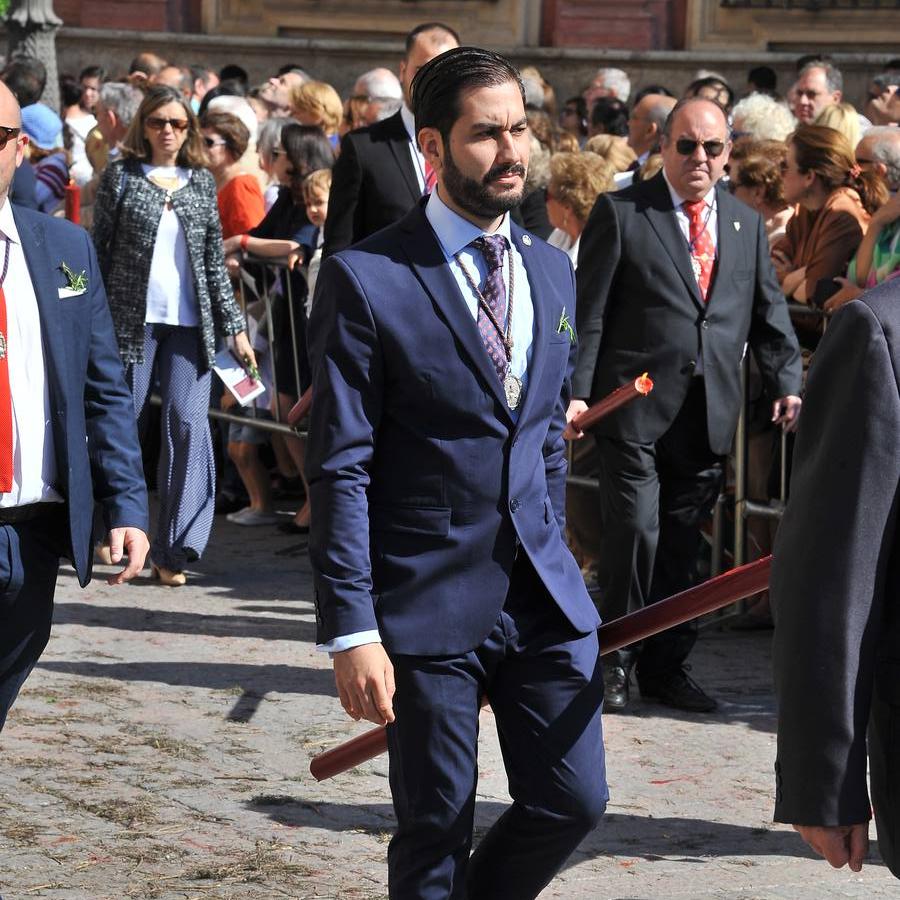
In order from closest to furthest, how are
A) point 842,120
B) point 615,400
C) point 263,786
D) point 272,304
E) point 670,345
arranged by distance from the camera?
point 615,400, point 263,786, point 670,345, point 272,304, point 842,120

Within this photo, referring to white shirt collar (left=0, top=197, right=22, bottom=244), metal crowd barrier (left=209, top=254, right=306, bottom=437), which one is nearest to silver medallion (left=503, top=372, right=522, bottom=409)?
white shirt collar (left=0, top=197, right=22, bottom=244)

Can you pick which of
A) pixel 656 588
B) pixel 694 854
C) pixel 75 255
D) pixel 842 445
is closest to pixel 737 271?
pixel 656 588

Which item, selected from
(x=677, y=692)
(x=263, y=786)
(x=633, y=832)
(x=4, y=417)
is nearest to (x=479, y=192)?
(x=4, y=417)

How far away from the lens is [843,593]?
106 inches

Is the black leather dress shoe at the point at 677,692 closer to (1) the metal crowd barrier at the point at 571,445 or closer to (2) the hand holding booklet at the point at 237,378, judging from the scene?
(1) the metal crowd barrier at the point at 571,445

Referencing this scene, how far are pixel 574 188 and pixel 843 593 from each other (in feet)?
17.3

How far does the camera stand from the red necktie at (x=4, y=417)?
13.0 ft

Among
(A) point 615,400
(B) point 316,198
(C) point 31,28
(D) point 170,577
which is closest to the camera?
(A) point 615,400

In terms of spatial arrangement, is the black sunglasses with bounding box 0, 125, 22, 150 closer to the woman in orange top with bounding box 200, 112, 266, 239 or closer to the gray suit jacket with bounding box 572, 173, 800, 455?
the gray suit jacket with bounding box 572, 173, 800, 455

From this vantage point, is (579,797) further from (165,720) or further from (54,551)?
(165,720)

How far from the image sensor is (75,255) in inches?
165

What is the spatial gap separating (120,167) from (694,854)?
446cm

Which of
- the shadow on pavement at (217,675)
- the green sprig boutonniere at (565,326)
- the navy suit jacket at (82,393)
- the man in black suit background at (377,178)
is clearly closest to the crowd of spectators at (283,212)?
the man in black suit background at (377,178)

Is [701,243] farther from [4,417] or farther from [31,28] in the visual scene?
[31,28]
